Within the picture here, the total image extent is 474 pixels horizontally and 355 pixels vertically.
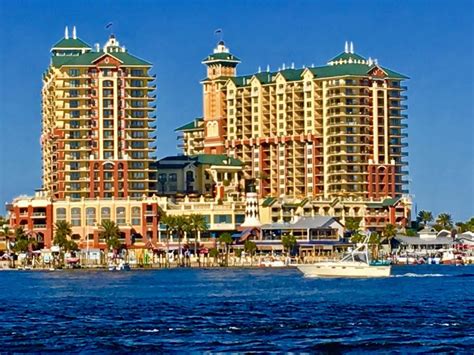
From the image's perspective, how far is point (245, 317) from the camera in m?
103

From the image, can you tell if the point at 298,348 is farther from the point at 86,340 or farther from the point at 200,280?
the point at 200,280

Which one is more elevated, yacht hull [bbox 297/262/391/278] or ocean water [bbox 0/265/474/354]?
yacht hull [bbox 297/262/391/278]

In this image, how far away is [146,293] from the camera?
470 ft

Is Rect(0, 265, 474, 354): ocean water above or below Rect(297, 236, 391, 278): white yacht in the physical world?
below

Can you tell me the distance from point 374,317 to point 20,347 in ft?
92.2

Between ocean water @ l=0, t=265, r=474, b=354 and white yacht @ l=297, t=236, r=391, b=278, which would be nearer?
ocean water @ l=0, t=265, r=474, b=354

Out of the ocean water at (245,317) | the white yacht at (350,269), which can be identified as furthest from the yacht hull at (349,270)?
the ocean water at (245,317)

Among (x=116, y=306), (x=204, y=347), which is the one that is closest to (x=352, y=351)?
(x=204, y=347)

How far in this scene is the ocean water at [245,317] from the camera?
8369cm

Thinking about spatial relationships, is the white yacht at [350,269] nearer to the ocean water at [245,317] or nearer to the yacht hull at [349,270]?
the yacht hull at [349,270]

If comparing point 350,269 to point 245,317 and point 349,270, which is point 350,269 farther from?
point 245,317

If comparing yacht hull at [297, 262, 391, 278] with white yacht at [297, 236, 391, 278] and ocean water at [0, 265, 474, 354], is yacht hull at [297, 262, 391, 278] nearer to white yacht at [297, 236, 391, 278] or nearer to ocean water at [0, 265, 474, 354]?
white yacht at [297, 236, 391, 278]

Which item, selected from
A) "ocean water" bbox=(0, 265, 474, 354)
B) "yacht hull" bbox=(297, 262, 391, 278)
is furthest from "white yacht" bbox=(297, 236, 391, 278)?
"ocean water" bbox=(0, 265, 474, 354)

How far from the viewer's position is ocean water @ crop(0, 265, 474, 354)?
83688 mm
